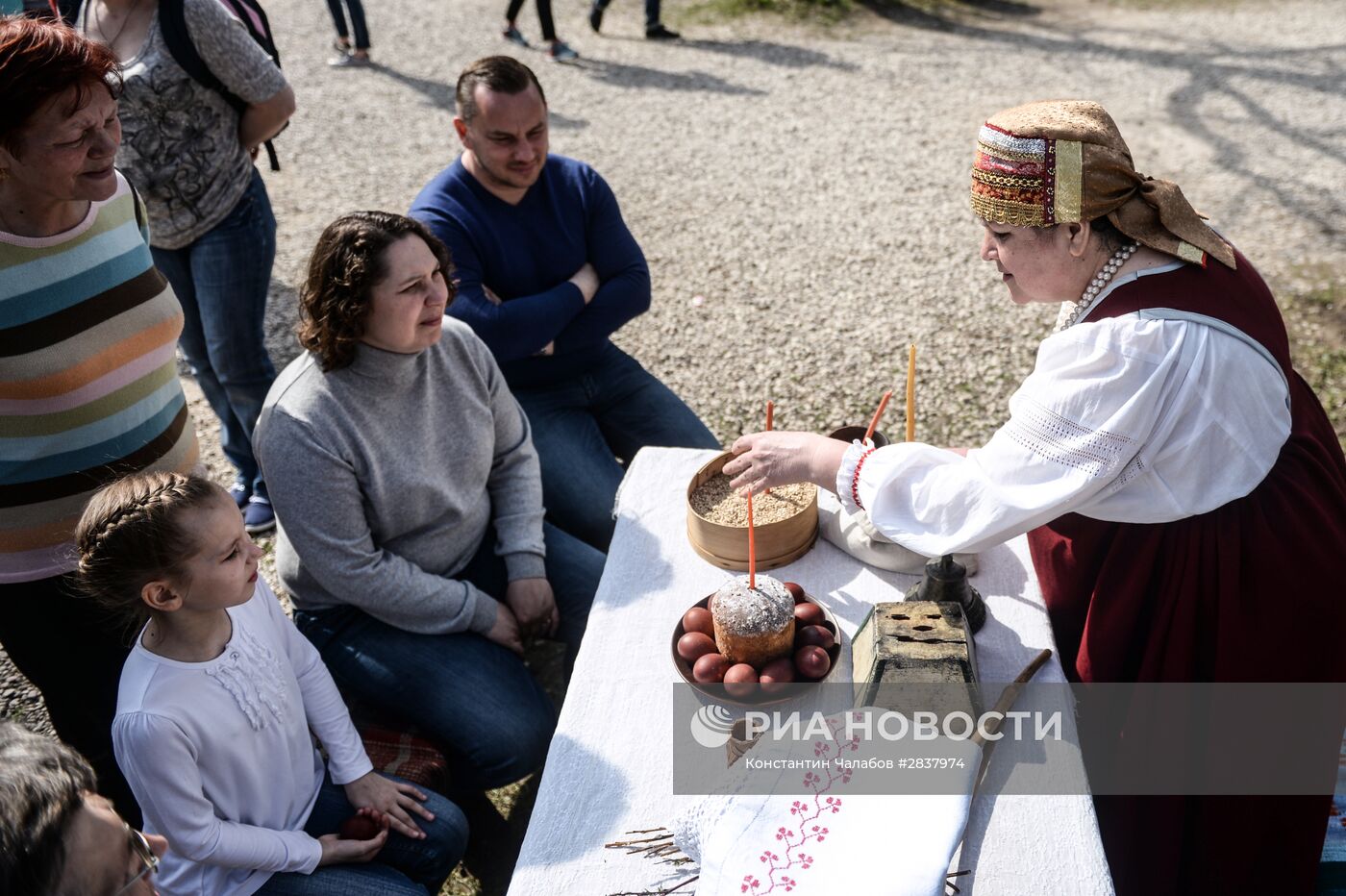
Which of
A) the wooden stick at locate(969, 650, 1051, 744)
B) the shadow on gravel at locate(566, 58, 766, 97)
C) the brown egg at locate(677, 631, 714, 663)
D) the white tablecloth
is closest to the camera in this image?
the white tablecloth

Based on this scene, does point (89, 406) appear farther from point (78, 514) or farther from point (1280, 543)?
point (1280, 543)

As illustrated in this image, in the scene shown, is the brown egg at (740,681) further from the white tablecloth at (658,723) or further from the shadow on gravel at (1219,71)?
the shadow on gravel at (1219,71)

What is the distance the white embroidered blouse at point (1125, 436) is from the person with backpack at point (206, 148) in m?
2.31

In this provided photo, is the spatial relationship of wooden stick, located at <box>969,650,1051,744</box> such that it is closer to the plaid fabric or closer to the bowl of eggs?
the bowl of eggs

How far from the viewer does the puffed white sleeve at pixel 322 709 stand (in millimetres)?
2035

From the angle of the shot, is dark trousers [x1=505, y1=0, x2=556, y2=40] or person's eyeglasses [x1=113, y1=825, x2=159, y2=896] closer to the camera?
person's eyeglasses [x1=113, y1=825, x2=159, y2=896]

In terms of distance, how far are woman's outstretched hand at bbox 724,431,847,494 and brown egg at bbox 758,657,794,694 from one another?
0.35 metres

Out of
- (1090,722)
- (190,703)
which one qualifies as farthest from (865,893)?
(190,703)

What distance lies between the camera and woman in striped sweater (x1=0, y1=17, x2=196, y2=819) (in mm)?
1867

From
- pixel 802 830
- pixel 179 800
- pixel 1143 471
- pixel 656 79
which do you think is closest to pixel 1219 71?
pixel 656 79

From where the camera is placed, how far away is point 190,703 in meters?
1.72

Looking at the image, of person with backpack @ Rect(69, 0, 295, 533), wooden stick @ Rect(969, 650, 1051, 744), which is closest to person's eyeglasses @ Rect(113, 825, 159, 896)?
wooden stick @ Rect(969, 650, 1051, 744)

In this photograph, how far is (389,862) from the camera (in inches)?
78.3

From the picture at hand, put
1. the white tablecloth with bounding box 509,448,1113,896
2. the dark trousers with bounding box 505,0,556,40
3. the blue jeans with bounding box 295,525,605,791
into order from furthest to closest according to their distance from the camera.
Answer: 1. the dark trousers with bounding box 505,0,556,40
2. the blue jeans with bounding box 295,525,605,791
3. the white tablecloth with bounding box 509,448,1113,896
